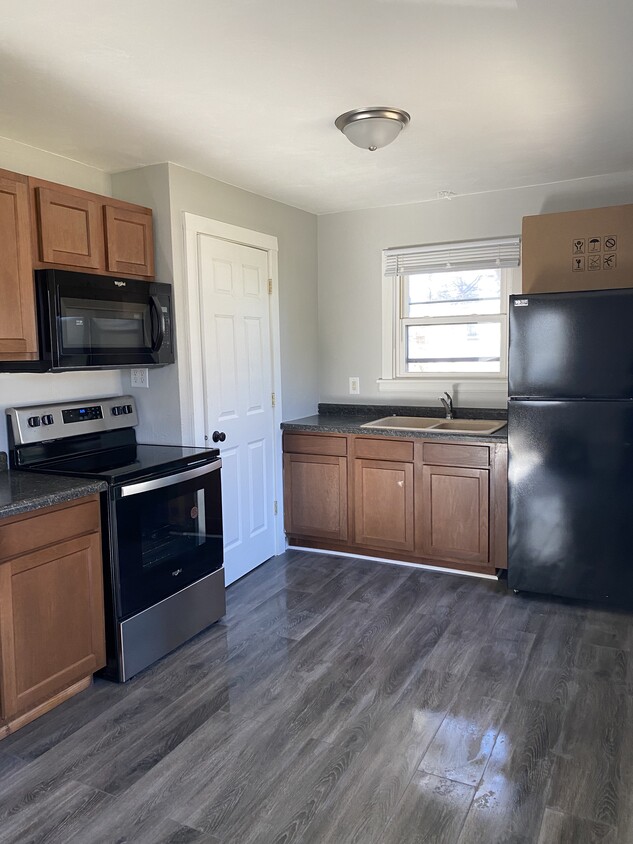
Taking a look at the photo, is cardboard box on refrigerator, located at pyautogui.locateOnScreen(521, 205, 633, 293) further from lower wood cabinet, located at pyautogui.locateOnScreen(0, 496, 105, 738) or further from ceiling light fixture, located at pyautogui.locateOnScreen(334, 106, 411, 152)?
lower wood cabinet, located at pyautogui.locateOnScreen(0, 496, 105, 738)

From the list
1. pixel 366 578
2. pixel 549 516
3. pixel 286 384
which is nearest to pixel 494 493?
pixel 549 516

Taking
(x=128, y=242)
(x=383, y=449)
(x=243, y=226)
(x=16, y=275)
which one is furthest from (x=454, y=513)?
(x=16, y=275)

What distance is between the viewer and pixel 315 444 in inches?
158

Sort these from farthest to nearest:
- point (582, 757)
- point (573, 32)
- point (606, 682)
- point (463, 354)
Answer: point (463, 354) < point (606, 682) < point (582, 757) < point (573, 32)

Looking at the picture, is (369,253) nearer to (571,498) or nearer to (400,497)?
(400,497)

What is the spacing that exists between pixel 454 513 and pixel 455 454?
0.35 metres

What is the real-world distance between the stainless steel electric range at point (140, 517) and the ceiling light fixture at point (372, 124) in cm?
156

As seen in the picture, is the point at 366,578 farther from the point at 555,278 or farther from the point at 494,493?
the point at 555,278

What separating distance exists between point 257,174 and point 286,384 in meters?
1.35

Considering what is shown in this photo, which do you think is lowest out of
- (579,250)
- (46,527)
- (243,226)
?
(46,527)

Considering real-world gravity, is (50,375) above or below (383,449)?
above

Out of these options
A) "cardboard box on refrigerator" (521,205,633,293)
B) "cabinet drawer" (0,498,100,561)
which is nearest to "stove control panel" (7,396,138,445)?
"cabinet drawer" (0,498,100,561)

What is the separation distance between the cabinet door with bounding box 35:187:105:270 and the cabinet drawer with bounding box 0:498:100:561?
1.05m

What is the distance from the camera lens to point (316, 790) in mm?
1940
